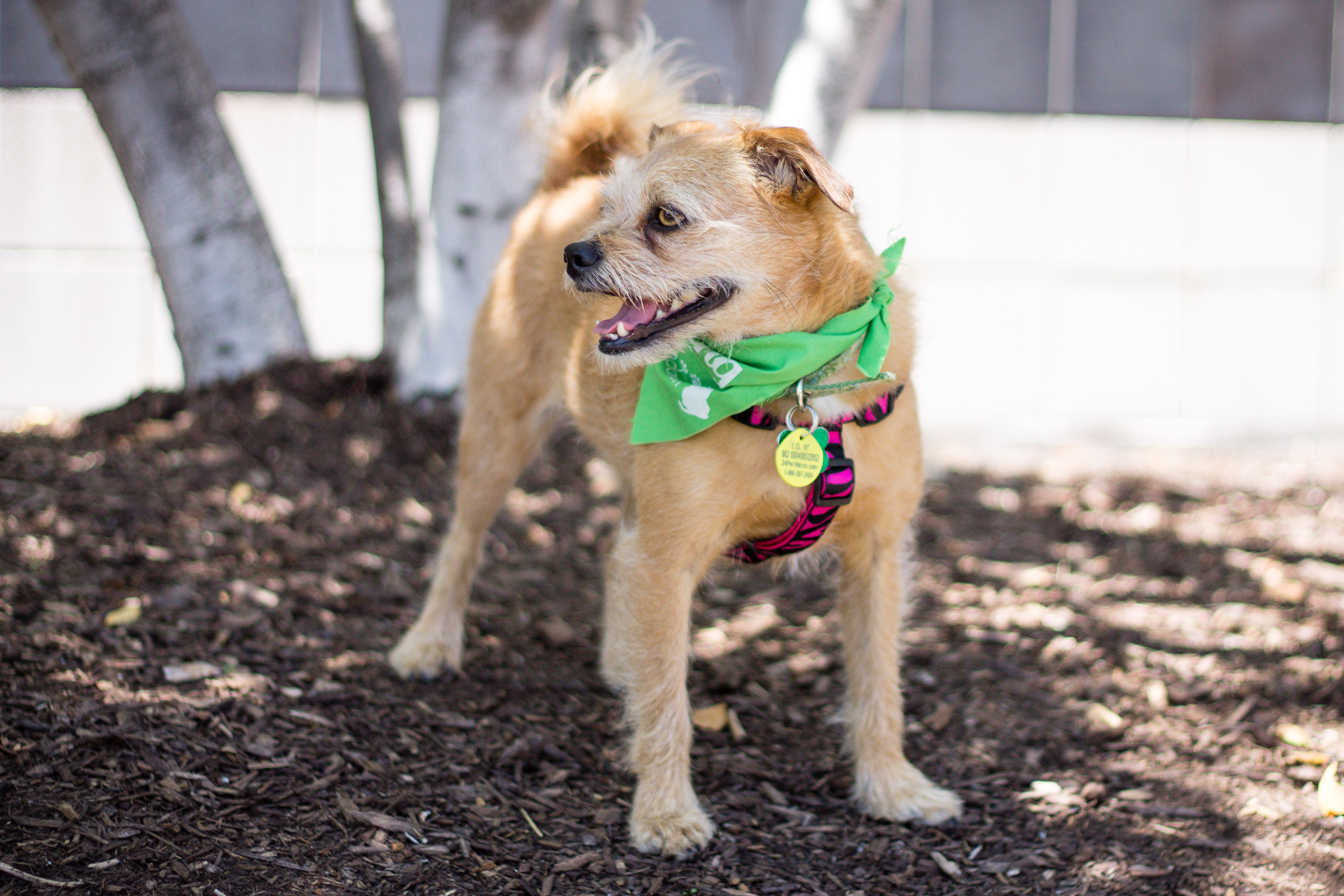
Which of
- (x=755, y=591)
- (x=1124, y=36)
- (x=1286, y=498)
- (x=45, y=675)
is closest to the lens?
(x=45, y=675)

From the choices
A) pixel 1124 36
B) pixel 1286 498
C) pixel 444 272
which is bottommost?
pixel 1286 498

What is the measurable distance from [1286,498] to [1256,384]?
217cm

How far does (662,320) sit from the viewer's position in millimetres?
2850

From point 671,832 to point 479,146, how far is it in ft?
12.4

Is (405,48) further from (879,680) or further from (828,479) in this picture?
(879,680)

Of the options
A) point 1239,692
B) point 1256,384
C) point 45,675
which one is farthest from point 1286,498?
point 45,675

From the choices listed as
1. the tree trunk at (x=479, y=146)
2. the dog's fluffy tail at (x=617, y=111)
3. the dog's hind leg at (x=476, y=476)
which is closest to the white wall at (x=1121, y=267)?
the tree trunk at (x=479, y=146)

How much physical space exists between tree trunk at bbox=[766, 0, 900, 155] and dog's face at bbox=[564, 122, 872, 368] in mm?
2210

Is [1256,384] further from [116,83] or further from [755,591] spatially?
[116,83]

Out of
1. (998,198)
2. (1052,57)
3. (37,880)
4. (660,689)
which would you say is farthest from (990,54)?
(37,880)

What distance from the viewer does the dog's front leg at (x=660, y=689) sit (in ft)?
9.48

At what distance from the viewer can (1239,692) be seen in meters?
3.85

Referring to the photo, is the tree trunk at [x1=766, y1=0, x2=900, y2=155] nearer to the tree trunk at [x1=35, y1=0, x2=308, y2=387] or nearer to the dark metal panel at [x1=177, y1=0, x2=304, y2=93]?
the tree trunk at [x1=35, y1=0, x2=308, y2=387]

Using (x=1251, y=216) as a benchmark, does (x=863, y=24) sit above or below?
above
